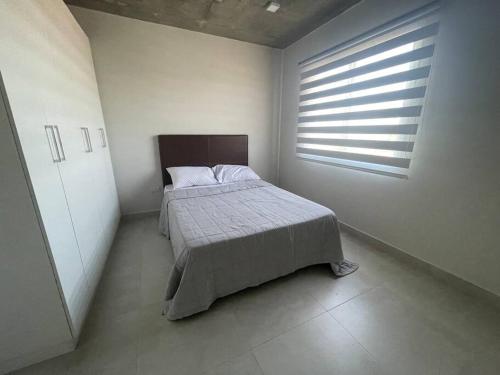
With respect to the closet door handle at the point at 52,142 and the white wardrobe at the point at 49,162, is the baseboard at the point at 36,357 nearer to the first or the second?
the white wardrobe at the point at 49,162

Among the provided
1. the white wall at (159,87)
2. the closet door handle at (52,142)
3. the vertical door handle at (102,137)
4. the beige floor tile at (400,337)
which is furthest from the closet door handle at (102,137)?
the beige floor tile at (400,337)

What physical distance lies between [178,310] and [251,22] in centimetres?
317

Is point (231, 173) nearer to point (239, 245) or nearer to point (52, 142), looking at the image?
point (239, 245)

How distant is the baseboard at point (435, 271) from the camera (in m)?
1.54

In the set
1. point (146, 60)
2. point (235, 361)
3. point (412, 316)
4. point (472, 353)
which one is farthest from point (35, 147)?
point (472, 353)

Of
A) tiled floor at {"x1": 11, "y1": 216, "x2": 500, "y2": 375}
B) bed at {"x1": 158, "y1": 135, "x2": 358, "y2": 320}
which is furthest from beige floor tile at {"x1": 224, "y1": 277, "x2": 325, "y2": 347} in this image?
bed at {"x1": 158, "y1": 135, "x2": 358, "y2": 320}

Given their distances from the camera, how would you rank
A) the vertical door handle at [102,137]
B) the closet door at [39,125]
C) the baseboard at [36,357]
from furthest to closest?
the vertical door handle at [102,137], the baseboard at [36,357], the closet door at [39,125]

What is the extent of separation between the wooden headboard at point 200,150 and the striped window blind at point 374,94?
124 centimetres

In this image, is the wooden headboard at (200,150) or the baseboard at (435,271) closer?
the baseboard at (435,271)

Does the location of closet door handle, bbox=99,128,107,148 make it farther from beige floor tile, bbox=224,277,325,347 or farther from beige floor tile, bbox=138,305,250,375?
beige floor tile, bbox=224,277,325,347

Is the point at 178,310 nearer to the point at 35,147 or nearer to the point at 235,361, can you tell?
the point at 235,361

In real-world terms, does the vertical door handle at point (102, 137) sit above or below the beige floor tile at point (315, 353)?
above

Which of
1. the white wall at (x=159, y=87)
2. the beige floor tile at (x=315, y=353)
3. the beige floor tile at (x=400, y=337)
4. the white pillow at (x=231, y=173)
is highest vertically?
the white wall at (x=159, y=87)

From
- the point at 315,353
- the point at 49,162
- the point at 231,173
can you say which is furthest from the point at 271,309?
the point at 231,173
